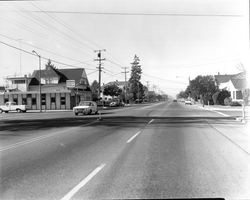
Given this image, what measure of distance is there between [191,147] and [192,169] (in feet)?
10.9

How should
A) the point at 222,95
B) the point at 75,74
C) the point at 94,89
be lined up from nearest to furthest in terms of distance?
the point at 222,95 → the point at 75,74 → the point at 94,89

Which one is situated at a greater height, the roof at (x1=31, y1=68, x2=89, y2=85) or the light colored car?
the roof at (x1=31, y1=68, x2=89, y2=85)

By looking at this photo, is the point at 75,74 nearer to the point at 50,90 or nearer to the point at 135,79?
the point at 50,90

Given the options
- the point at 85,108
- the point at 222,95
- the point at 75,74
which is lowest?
the point at 85,108

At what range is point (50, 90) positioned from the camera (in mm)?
59469

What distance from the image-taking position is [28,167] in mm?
7457

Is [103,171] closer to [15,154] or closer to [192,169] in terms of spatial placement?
[192,169]

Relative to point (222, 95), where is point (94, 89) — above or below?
above

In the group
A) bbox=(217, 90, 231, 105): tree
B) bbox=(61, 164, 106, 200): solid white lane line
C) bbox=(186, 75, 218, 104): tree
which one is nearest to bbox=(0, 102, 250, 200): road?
bbox=(61, 164, 106, 200): solid white lane line

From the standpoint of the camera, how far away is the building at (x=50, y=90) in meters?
57.2

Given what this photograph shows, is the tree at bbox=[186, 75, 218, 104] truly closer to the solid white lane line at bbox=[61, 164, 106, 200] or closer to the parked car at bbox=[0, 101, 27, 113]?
the parked car at bbox=[0, 101, 27, 113]

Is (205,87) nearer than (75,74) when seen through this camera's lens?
No

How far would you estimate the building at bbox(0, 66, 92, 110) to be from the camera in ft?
188

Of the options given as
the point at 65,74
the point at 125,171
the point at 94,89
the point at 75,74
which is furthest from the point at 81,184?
the point at 94,89
